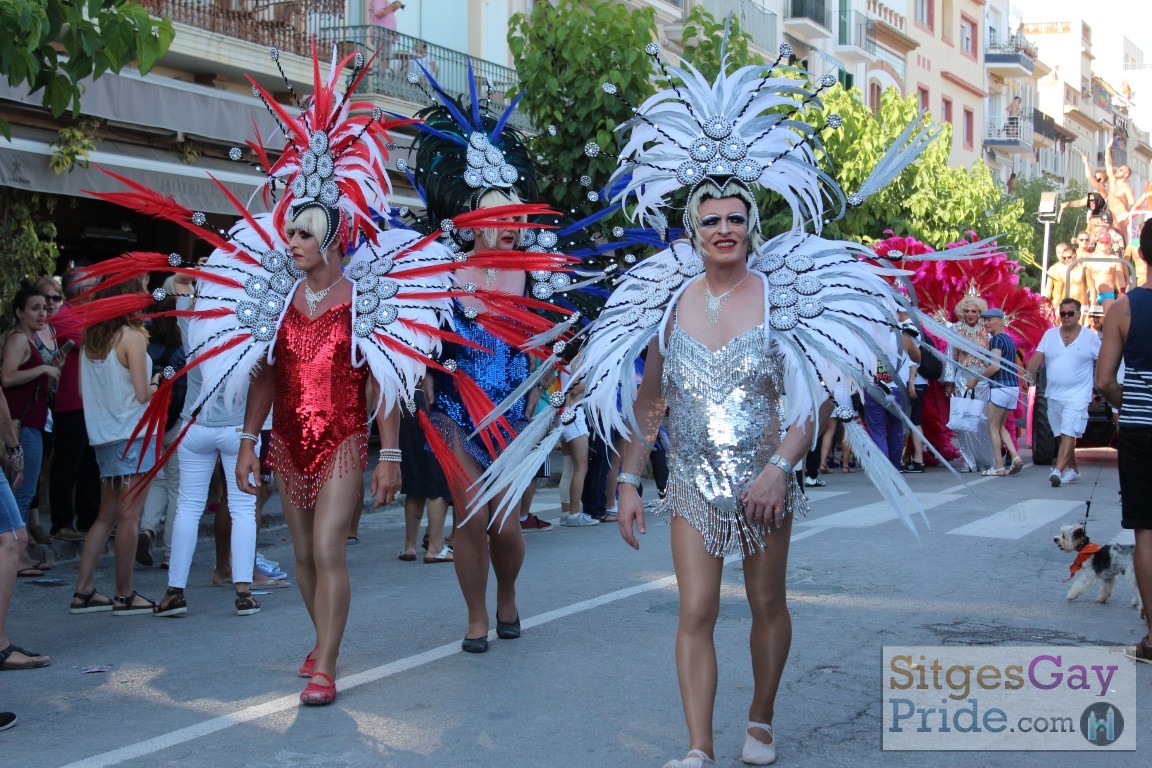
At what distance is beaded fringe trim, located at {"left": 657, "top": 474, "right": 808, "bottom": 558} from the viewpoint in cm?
434

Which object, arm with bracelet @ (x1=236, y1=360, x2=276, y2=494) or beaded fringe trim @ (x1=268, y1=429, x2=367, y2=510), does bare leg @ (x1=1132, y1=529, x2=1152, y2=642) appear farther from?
arm with bracelet @ (x1=236, y1=360, x2=276, y2=494)

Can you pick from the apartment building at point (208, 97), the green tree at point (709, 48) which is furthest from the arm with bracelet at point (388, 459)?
the green tree at point (709, 48)

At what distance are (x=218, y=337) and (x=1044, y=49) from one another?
7692 cm

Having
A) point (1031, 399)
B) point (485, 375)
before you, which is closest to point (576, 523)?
point (485, 375)

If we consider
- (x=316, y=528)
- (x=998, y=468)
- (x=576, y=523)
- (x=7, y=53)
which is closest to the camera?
(x=316, y=528)

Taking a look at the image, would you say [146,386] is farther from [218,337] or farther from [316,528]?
[316,528]

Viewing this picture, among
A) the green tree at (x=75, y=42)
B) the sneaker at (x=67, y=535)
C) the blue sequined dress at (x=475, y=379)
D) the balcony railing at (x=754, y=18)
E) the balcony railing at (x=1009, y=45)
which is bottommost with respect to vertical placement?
the sneaker at (x=67, y=535)

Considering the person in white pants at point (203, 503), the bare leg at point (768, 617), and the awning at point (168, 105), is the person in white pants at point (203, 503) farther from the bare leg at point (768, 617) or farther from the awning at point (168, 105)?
the awning at point (168, 105)

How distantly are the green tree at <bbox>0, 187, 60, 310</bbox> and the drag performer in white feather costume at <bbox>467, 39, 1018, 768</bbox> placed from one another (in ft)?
29.2

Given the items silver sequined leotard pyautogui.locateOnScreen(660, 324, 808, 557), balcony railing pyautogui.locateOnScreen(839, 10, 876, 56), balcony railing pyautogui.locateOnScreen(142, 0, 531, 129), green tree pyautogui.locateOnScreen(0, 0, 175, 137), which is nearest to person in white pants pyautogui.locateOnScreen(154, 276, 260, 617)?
green tree pyautogui.locateOnScreen(0, 0, 175, 137)

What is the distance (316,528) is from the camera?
5.45 m

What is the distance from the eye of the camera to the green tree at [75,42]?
21.0ft

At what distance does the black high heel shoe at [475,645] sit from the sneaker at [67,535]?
182 inches

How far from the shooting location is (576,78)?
13453 mm
